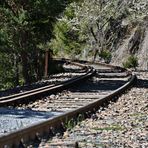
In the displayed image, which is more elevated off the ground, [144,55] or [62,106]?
[144,55]

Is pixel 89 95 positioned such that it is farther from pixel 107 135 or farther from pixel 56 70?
pixel 56 70

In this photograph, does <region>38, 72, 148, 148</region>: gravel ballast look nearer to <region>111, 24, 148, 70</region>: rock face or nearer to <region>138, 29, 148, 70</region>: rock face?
<region>138, 29, 148, 70</region>: rock face

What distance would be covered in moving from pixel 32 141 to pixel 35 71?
Result: 25061 millimetres

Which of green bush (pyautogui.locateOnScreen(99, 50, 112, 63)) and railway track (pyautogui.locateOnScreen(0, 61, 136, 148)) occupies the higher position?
green bush (pyautogui.locateOnScreen(99, 50, 112, 63))

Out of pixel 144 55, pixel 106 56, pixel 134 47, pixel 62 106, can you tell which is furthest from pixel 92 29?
pixel 62 106

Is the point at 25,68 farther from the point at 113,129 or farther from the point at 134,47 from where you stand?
A: the point at 134,47

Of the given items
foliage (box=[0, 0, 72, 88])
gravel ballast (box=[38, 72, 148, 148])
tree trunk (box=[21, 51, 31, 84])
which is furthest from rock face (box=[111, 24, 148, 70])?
gravel ballast (box=[38, 72, 148, 148])

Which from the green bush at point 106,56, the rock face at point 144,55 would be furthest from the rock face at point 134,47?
the green bush at point 106,56

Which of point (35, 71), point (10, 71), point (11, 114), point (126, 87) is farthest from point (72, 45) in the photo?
point (11, 114)

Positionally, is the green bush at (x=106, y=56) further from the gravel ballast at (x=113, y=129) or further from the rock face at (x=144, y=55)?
the gravel ballast at (x=113, y=129)

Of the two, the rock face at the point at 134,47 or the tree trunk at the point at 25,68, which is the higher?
the rock face at the point at 134,47

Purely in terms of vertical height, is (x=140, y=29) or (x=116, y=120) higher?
(x=140, y=29)

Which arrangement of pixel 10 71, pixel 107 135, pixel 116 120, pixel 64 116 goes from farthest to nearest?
pixel 10 71 < pixel 116 120 < pixel 64 116 < pixel 107 135

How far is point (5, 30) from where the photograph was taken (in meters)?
28.1
